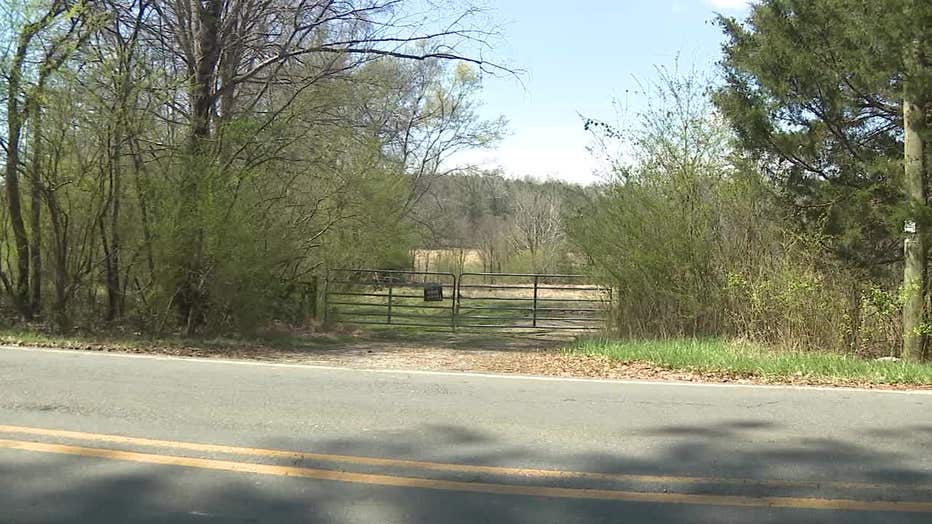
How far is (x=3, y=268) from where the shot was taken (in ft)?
48.0

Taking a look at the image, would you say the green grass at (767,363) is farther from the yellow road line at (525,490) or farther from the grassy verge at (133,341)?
the grassy verge at (133,341)

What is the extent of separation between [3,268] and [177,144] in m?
4.27

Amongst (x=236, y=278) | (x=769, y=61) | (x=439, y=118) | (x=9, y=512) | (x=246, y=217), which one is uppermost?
(x=439, y=118)

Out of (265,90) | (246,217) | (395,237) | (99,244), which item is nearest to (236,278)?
(246,217)

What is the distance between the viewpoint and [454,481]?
491cm

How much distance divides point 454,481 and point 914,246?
369 inches

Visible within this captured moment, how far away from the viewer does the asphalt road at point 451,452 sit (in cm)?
447

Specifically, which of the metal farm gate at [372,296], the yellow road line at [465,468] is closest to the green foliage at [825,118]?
the yellow road line at [465,468]

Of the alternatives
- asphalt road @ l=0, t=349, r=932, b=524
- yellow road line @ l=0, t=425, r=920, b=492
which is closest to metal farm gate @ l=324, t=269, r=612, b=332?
asphalt road @ l=0, t=349, r=932, b=524

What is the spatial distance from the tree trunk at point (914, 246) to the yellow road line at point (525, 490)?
25.7ft

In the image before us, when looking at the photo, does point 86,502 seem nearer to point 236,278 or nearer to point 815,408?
point 815,408

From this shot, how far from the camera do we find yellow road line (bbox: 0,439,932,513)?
4555 mm

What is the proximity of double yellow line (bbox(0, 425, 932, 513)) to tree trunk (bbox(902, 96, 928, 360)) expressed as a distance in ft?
24.7

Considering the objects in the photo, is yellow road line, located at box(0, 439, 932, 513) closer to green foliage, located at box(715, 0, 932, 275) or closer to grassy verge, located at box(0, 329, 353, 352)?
grassy verge, located at box(0, 329, 353, 352)
